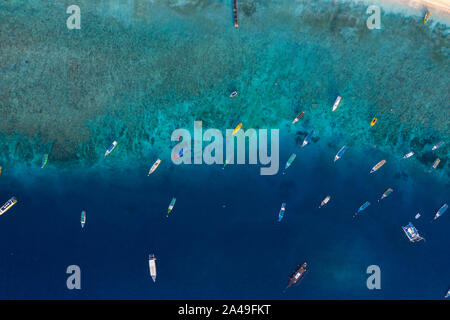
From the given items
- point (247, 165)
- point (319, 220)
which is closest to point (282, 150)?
point (247, 165)

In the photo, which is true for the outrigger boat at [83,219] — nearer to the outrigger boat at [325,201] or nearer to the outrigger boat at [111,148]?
the outrigger boat at [111,148]

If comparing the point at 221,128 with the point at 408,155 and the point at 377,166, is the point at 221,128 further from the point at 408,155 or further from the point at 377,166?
the point at 408,155

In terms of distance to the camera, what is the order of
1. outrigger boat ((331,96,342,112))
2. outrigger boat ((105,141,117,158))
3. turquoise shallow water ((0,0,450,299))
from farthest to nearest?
outrigger boat ((331,96,342,112)) < outrigger boat ((105,141,117,158)) < turquoise shallow water ((0,0,450,299))

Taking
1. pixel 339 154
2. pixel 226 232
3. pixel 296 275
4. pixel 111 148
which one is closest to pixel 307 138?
pixel 339 154

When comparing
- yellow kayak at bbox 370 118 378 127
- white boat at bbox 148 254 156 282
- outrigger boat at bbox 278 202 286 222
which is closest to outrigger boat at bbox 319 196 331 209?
outrigger boat at bbox 278 202 286 222

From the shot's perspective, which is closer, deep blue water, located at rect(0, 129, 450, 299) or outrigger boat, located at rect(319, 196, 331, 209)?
deep blue water, located at rect(0, 129, 450, 299)

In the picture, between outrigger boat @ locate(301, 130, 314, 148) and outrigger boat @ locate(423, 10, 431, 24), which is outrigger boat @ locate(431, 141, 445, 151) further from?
outrigger boat @ locate(301, 130, 314, 148)

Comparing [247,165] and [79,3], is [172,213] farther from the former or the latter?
[79,3]
